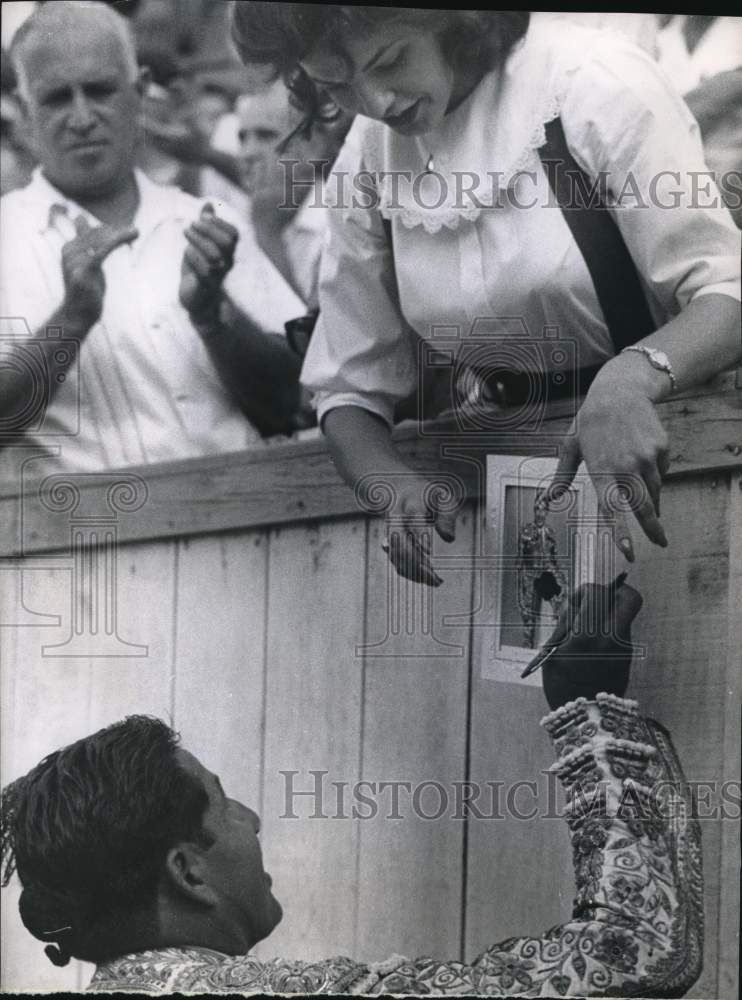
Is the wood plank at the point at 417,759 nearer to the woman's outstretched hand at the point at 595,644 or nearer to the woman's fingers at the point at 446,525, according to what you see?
the woman's fingers at the point at 446,525

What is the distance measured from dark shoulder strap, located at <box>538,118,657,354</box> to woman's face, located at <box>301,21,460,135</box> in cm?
25

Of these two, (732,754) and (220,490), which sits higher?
(220,490)

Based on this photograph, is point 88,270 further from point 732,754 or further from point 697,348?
point 732,754

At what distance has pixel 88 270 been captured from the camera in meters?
3.03

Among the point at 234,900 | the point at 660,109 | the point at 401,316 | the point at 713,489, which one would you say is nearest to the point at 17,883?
the point at 234,900

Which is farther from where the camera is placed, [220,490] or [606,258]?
[220,490]

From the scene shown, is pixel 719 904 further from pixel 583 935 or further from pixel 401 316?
pixel 401 316

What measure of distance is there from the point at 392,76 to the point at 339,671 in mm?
1200

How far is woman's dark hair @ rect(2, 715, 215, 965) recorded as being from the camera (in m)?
2.85

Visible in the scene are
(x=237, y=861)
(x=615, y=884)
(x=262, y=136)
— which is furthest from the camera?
(x=262, y=136)

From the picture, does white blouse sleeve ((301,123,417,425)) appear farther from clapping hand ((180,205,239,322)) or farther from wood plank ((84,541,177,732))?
wood plank ((84,541,177,732))

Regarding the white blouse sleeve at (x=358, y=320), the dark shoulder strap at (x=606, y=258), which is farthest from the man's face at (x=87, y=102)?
the dark shoulder strap at (x=606, y=258)

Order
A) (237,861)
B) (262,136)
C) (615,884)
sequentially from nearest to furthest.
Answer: (615,884) < (237,861) < (262,136)

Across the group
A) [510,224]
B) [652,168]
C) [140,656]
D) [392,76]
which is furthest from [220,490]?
[652,168]
